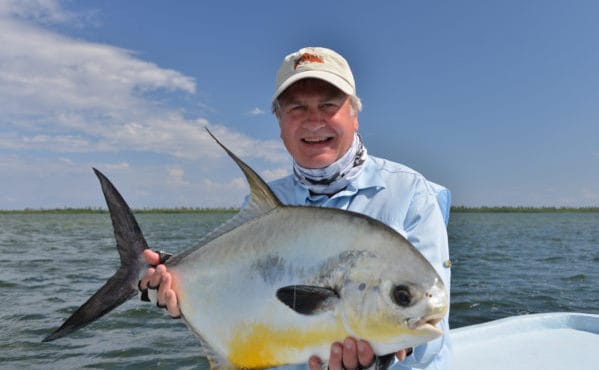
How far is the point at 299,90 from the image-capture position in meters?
2.77

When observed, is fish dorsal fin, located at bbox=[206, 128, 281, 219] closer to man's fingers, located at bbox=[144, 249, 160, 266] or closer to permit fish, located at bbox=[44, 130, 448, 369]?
permit fish, located at bbox=[44, 130, 448, 369]

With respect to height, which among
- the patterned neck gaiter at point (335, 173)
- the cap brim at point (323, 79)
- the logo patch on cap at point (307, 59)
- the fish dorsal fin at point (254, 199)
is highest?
A: the logo patch on cap at point (307, 59)

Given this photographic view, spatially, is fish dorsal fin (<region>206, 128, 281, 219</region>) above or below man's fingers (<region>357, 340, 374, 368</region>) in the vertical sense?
above

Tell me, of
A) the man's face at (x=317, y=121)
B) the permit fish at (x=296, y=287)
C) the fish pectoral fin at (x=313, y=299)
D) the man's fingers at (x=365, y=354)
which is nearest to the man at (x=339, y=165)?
the man's face at (x=317, y=121)

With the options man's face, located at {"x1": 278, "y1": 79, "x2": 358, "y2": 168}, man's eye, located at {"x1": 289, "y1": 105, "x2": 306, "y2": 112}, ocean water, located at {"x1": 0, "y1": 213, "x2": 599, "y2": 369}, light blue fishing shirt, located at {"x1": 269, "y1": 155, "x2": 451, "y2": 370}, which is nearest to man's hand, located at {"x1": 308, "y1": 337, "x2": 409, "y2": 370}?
light blue fishing shirt, located at {"x1": 269, "y1": 155, "x2": 451, "y2": 370}

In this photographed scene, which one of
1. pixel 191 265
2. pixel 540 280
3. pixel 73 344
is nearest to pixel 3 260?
pixel 73 344

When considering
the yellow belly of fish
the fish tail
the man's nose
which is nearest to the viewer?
the yellow belly of fish

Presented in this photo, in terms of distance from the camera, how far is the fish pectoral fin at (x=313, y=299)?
194 cm

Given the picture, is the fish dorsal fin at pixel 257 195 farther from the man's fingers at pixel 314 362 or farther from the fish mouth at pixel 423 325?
the fish mouth at pixel 423 325

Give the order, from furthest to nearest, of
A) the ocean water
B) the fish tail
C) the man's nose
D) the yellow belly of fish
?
the ocean water, the man's nose, the fish tail, the yellow belly of fish

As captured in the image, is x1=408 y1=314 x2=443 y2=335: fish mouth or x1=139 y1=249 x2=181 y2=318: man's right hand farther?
x1=139 y1=249 x2=181 y2=318: man's right hand

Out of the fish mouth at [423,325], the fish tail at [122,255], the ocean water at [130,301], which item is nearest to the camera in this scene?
the fish mouth at [423,325]

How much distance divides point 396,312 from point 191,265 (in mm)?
1017

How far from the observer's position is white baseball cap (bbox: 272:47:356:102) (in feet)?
8.78
